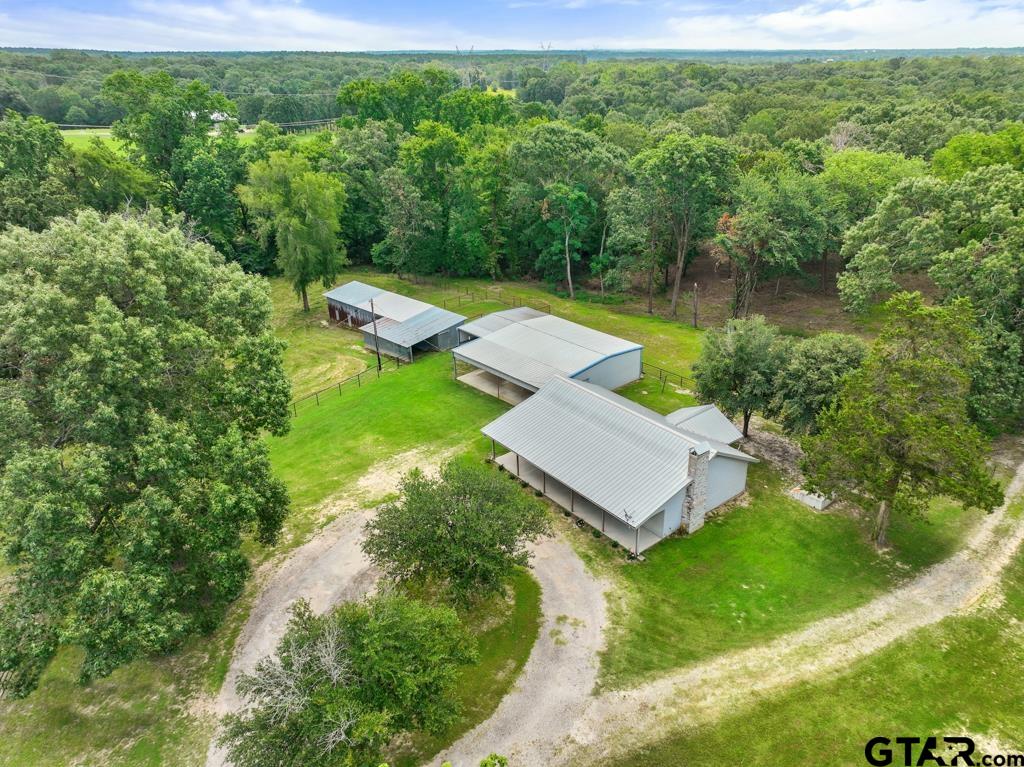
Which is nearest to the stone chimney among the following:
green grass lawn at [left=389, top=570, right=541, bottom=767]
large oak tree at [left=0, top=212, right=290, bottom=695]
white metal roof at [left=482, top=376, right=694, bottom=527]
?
white metal roof at [left=482, top=376, right=694, bottom=527]

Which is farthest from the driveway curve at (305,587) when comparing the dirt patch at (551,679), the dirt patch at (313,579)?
the dirt patch at (551,679)

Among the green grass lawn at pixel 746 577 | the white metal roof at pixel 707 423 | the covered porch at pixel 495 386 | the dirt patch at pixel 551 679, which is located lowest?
the dirt patch at pixel 551 679

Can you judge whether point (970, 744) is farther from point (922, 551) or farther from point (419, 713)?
point (419, 713)

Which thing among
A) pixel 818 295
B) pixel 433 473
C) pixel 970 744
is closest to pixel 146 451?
pixel 433 473

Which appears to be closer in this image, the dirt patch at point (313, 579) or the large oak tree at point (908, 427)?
the dirt patch at point (313, 579)

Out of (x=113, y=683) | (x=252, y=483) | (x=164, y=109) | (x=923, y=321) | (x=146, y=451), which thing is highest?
(x=164, y=109)

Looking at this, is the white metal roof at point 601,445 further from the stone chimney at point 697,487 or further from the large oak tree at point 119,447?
the large oak tree at point 119,447
